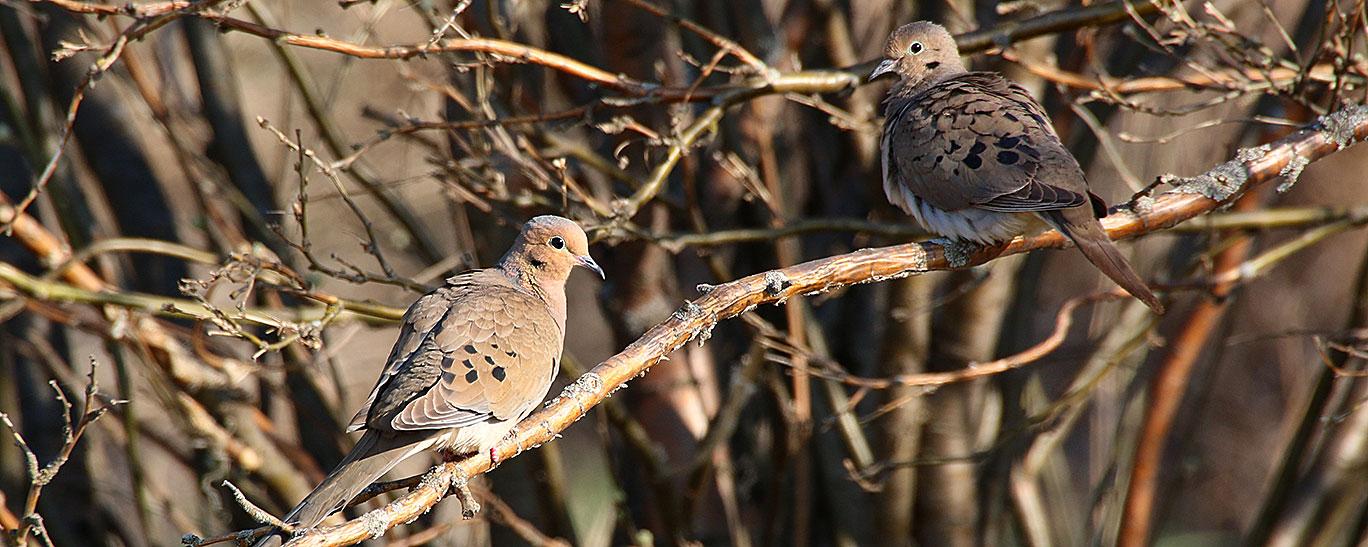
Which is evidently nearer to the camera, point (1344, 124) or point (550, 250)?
point (1344, 124)

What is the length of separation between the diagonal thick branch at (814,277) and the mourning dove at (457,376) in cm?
18

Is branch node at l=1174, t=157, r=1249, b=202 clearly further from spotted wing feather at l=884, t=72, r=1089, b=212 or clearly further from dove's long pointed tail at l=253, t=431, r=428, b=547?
dove's long pointed tail at l=253, t=431, r=428, b=547

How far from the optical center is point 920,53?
13.3 ft

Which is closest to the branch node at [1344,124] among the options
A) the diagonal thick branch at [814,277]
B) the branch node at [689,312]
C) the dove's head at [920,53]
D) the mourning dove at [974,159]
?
the diagonal thick branch at [814,277]

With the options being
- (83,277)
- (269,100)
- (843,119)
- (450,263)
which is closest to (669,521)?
(450,263)

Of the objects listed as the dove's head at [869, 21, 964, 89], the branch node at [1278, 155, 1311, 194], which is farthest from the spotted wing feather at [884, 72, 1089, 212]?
the branch node at [1278, 155, 1311, 194]

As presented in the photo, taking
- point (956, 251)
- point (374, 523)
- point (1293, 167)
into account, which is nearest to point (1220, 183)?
point (1293, 167)

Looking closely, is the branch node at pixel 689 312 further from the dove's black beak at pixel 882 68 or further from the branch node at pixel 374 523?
the dove's black beak at pixel 882 68

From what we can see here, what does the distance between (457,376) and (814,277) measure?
99 cm

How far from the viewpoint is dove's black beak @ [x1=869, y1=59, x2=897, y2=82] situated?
3869mm

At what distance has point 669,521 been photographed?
15.9 ft

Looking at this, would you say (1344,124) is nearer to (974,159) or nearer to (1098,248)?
(1098,248)

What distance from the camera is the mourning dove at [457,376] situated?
296cm

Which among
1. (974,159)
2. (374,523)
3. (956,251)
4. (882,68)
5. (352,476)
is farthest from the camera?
(882,68)
